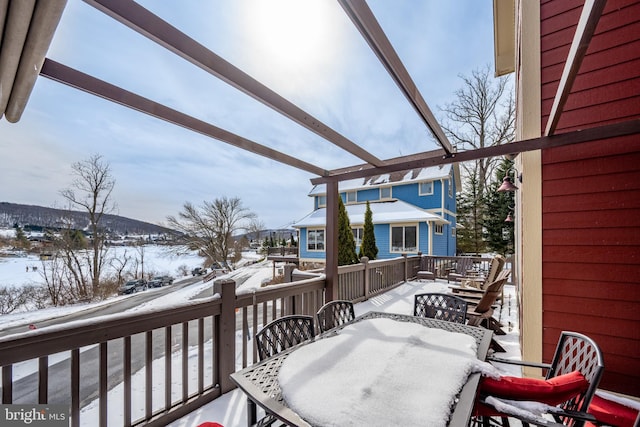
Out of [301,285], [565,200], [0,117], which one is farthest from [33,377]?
[565,200]

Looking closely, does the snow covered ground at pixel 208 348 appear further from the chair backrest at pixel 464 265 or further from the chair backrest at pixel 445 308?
the chair backrest at pixel 464 265

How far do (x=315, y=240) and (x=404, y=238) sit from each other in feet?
15.4

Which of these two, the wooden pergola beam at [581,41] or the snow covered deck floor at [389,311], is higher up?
the wooden pergola beam at [581,41]

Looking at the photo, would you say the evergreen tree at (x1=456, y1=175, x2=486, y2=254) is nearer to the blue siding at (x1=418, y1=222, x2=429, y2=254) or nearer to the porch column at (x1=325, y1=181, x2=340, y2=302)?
the blue siding at (x1=418, y1=222, x2=429, y2=254)

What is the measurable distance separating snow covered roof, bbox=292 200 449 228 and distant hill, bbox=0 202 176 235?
819cm

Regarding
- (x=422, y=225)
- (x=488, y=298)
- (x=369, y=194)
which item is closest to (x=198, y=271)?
(x=369, y=194)

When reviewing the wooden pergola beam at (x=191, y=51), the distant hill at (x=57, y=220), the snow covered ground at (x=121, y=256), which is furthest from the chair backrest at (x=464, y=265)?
the snow covered ground at (x=121, y=256)

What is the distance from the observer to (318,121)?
2443 millimetres

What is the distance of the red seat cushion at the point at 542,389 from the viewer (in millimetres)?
1334

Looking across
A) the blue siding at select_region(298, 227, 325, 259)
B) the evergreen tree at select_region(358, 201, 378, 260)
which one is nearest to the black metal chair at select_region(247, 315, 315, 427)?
the evergreen tree at select_region(358, 201, 378, 260)

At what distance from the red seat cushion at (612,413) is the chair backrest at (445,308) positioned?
1.05 metres

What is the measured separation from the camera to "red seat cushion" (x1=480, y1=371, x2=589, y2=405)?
1.33 meters

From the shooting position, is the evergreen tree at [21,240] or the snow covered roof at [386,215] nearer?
the evergreen tree at [21,240]

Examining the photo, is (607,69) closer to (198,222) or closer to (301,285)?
(301,285)
